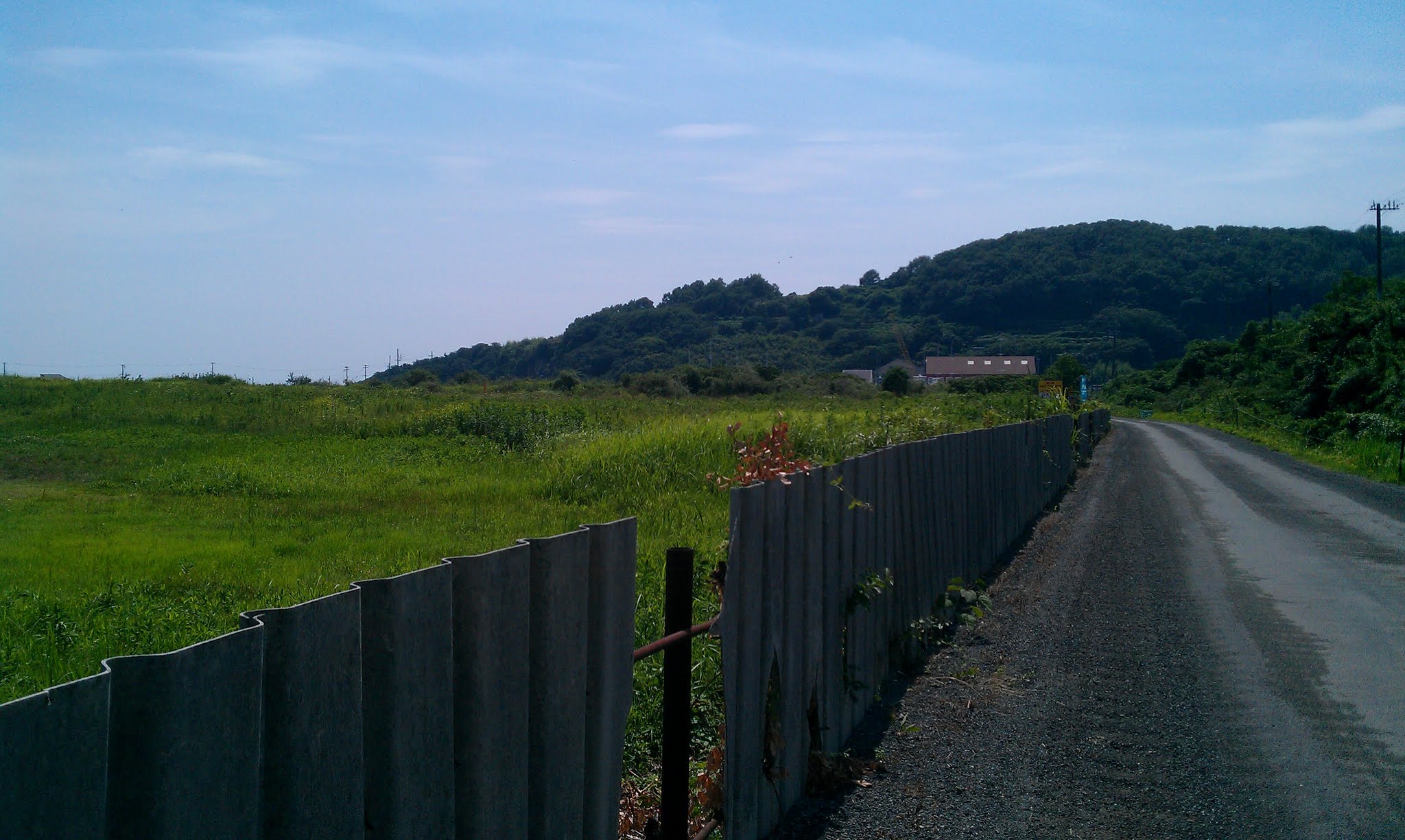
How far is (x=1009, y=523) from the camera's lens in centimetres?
1261

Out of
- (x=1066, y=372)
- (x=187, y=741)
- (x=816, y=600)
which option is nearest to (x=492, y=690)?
(x=187, y=741)

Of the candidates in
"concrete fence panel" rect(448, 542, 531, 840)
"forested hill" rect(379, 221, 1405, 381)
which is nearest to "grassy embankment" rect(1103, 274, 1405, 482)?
"concrete fence panel" rect(448, 542, 531, 840)

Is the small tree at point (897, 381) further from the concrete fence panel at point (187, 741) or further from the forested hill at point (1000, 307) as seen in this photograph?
the concrete fence panel at point (187, 741)

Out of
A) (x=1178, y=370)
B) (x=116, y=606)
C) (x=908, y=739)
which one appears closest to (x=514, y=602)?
(x=908, y=739)

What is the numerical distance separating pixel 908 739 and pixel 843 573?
3.37ft

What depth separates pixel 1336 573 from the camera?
37.1 feet

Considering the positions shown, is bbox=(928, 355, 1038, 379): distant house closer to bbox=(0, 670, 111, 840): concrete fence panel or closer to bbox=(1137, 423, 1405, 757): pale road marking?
bbox=(1137, 423, 1405, 757): pale road marking

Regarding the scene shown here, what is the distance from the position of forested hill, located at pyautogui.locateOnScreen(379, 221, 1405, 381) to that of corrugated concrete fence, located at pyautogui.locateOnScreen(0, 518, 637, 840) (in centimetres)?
10017

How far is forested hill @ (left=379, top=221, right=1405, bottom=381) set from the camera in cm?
10906

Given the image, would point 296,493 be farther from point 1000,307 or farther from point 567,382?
point 1000,307

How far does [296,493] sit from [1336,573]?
1370 centimetres

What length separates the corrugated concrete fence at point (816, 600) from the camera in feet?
13.9

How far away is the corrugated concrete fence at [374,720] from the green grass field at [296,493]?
7.32 feet

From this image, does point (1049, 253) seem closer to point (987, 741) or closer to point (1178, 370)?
point (1178, 370)
